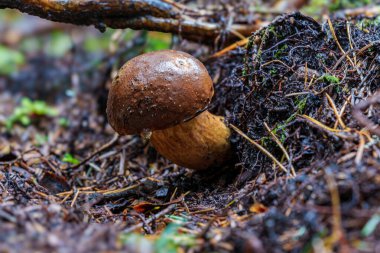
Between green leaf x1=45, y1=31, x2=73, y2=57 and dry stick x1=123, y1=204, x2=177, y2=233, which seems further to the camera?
green leaf x1=45, y1=31, x2=73, y2=57

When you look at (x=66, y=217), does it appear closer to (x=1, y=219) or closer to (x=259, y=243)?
(x=1, y=219)

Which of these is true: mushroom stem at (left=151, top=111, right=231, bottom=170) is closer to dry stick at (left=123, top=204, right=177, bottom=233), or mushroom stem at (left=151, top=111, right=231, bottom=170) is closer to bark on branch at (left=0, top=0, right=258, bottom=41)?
dry stick at (left=123, top=204, right=177, bottom=233)

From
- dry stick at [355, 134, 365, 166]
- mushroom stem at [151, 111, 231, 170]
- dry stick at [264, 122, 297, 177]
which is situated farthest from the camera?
mushroom stem at [151, 111, 231, 170]

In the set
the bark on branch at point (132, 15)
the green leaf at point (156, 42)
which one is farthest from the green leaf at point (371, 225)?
the green leaf at point (156, 42)

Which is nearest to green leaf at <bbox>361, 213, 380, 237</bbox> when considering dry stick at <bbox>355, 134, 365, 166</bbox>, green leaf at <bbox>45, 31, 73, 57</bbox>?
dry stick at <bbox>355, 134, 365, 166</bbox>

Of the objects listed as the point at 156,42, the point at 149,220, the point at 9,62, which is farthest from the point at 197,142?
the point at 9,62
